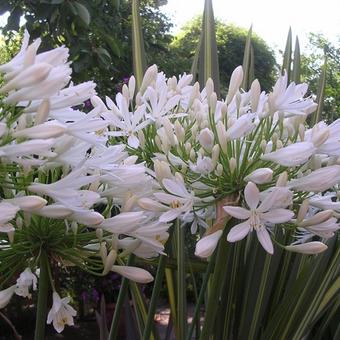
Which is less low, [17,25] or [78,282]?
[17,25]

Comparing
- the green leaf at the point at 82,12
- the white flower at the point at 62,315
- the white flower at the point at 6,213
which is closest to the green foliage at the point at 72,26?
the green leaf at the point at 82,12

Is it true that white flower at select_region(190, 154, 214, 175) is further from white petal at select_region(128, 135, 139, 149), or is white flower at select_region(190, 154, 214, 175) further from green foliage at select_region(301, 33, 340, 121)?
green foliage at select_region(301, 33, 340, 121)

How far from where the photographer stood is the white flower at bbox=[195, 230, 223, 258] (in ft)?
1.78

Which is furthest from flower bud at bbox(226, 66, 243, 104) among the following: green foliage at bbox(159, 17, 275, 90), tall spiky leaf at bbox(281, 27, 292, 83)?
green foliage at bbox(159, 17, 275, 90)

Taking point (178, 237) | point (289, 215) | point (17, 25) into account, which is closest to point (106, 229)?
point (289, 215)

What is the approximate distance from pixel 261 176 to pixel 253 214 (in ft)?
0.12

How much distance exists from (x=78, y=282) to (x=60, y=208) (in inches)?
111

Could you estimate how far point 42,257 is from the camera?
1.80 ft

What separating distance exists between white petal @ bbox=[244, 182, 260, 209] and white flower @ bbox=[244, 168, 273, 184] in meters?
0.01

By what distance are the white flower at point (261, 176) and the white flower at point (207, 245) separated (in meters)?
0.06

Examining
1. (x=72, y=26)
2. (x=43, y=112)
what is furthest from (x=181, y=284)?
(x=72, y=26)

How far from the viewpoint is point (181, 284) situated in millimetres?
1041

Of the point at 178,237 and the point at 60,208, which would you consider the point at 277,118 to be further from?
the point at 178,237

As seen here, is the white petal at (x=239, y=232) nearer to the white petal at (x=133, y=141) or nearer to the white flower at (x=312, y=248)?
the white flower at (x=312, y=248)
